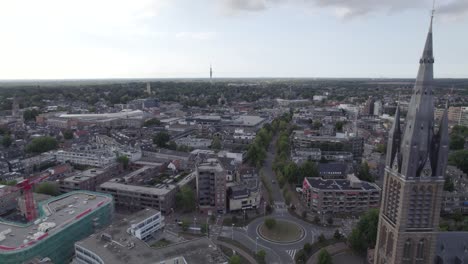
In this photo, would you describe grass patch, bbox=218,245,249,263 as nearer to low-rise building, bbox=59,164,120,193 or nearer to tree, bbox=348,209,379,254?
tree, bbox=348,209,379,254

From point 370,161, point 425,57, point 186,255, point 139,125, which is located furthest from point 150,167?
point 139,125

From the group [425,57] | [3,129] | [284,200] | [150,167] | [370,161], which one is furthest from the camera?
[3,129]

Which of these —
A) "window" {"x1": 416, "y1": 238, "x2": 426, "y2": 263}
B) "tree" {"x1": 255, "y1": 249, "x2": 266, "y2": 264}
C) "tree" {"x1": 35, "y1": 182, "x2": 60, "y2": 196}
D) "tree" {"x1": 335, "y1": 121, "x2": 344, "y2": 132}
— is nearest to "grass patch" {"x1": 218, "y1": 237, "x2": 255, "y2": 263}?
"tree" {"x1": 255, "y1": 249, "x2": 266, "y2": 264}

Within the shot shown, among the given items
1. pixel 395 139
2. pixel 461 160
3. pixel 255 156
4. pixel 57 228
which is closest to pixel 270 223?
pixel 395 139

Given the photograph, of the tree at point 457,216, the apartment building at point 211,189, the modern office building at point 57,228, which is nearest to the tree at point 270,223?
the apartment building at point 211,189

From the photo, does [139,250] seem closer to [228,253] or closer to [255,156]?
[228,253]

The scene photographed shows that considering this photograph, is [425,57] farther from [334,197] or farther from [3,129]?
[3,129]
